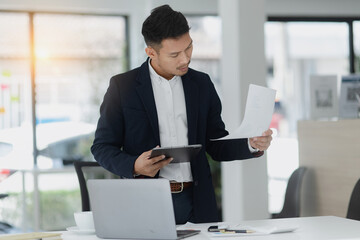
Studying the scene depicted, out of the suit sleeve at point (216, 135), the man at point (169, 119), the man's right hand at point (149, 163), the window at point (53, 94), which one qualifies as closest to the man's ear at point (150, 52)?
the man at point (169, 119)

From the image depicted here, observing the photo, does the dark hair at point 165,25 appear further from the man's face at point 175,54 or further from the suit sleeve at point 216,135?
the suit sleeve at point 216,135

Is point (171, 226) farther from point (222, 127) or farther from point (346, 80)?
point (346, 80)

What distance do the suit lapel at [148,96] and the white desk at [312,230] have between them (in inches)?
19.2

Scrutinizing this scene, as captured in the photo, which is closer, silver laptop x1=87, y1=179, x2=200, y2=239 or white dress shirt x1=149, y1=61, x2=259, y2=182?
silver laptop x1=87, y1=179, x2=200, y2=239

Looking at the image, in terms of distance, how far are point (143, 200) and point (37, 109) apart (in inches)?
222

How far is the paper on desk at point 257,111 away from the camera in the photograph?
8.29 feet

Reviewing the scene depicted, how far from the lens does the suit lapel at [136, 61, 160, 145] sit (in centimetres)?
280

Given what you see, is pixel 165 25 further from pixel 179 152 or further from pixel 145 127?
pixel 179 152

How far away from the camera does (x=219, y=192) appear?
7.75 m

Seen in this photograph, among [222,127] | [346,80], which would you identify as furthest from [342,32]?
[222,127]

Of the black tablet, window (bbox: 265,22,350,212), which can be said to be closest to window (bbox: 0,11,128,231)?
window (bbox: 265,22,350,212)

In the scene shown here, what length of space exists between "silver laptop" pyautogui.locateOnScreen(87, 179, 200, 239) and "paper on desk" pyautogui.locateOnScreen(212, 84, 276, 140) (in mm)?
485

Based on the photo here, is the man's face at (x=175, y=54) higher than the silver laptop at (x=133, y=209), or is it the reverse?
the man's face at (x=175, y=54)

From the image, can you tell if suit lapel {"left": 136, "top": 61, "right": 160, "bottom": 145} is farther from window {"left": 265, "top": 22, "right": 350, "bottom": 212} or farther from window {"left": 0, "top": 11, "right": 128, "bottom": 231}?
window {"left": 265, "top": 22, "right": 350, "bottom": 212}
